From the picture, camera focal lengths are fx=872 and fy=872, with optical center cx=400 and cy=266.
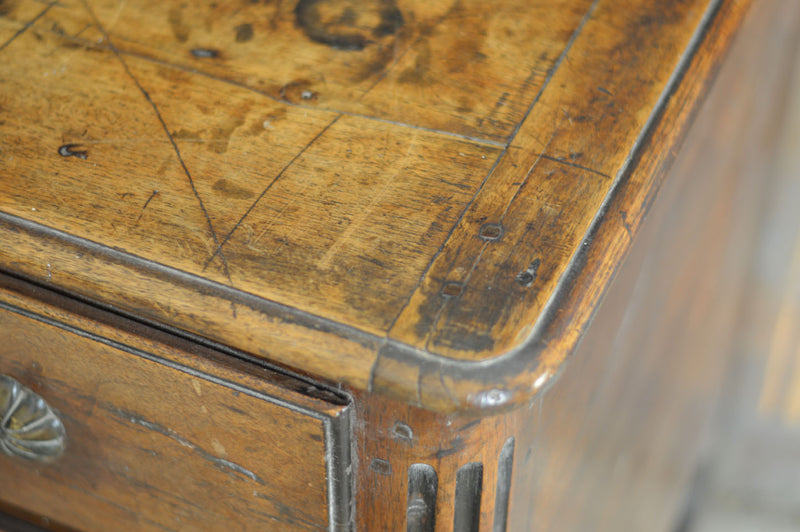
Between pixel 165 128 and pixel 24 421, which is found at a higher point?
pixel 165 128

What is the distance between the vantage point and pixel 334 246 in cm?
47

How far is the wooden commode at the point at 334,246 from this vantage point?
45 cm

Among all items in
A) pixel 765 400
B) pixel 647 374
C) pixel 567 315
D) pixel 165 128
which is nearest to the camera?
pixel 567 315

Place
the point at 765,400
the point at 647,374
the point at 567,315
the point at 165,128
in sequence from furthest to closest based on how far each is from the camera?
the point at 765,400, the point at 647,374, the point at 165,128, the point at 567,315

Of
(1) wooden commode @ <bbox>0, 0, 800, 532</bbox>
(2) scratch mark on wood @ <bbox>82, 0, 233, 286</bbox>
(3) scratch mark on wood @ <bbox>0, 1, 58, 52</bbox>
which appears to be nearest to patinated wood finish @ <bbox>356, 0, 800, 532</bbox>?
(1) wooden commode @ <bbox>0, 0, 800, 532</bbox>

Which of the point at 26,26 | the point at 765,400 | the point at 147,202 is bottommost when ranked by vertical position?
the point at 147,202

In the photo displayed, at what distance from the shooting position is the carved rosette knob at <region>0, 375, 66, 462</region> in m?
0.55

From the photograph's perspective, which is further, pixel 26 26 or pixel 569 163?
pixel 26 26

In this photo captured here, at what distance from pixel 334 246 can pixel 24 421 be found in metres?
0.25

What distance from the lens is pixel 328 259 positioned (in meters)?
0.46

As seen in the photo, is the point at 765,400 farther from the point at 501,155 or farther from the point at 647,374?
the point at 501,155

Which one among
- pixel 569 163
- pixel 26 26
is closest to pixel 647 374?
pixel 569 163

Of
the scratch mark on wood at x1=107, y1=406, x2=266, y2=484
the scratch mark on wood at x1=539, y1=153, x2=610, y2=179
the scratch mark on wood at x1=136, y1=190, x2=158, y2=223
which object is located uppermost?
the scratch mark on wood at x1=539, y1=153, x2=610, y2=179

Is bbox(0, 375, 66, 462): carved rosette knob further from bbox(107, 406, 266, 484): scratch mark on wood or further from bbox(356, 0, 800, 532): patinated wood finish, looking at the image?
bbox(356, 0, 800, 532): patinated wood finish
